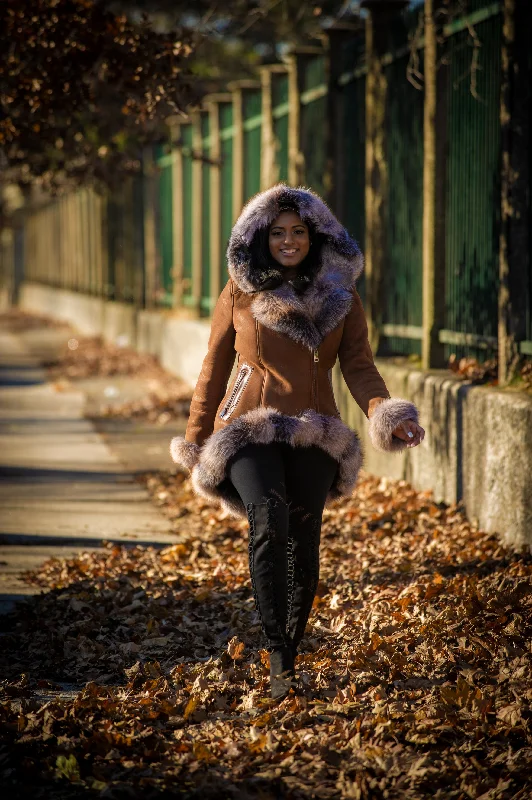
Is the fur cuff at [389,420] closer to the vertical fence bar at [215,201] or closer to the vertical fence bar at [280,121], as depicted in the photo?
the vertical fence bar at [280,121]

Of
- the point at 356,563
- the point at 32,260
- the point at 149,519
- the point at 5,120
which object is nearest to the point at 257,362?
the point at 356,563

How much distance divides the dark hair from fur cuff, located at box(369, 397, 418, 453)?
23.5 inches

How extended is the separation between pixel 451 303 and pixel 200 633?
3.84m

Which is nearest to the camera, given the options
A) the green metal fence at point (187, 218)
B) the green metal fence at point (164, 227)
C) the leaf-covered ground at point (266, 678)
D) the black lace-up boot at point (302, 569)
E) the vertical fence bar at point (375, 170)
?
the leaf-covered ground at point (266, 678)

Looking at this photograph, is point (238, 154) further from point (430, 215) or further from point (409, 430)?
point (409, 430)

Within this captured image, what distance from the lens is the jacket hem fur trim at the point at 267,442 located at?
5.20 meters

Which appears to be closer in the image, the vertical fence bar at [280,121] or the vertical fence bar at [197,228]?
the vertical fence bar at [280,121]

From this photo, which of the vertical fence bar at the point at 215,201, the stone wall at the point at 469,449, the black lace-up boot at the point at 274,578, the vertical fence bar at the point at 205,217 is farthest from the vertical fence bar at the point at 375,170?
the vertical fence bar at the point at 205,217

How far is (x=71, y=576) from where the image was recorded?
7.31 m

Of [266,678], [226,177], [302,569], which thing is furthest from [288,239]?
[226,177]

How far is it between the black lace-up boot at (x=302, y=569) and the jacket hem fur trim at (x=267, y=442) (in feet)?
0.94

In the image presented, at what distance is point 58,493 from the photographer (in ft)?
32.5

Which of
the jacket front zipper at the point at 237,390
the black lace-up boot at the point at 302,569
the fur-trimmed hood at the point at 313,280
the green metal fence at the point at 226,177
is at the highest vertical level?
the green metal fence at the point at 226,177

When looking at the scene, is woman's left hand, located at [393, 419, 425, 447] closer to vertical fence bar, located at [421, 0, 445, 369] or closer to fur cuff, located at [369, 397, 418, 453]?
fur cuff, located at [369, 397, 418, 453]
